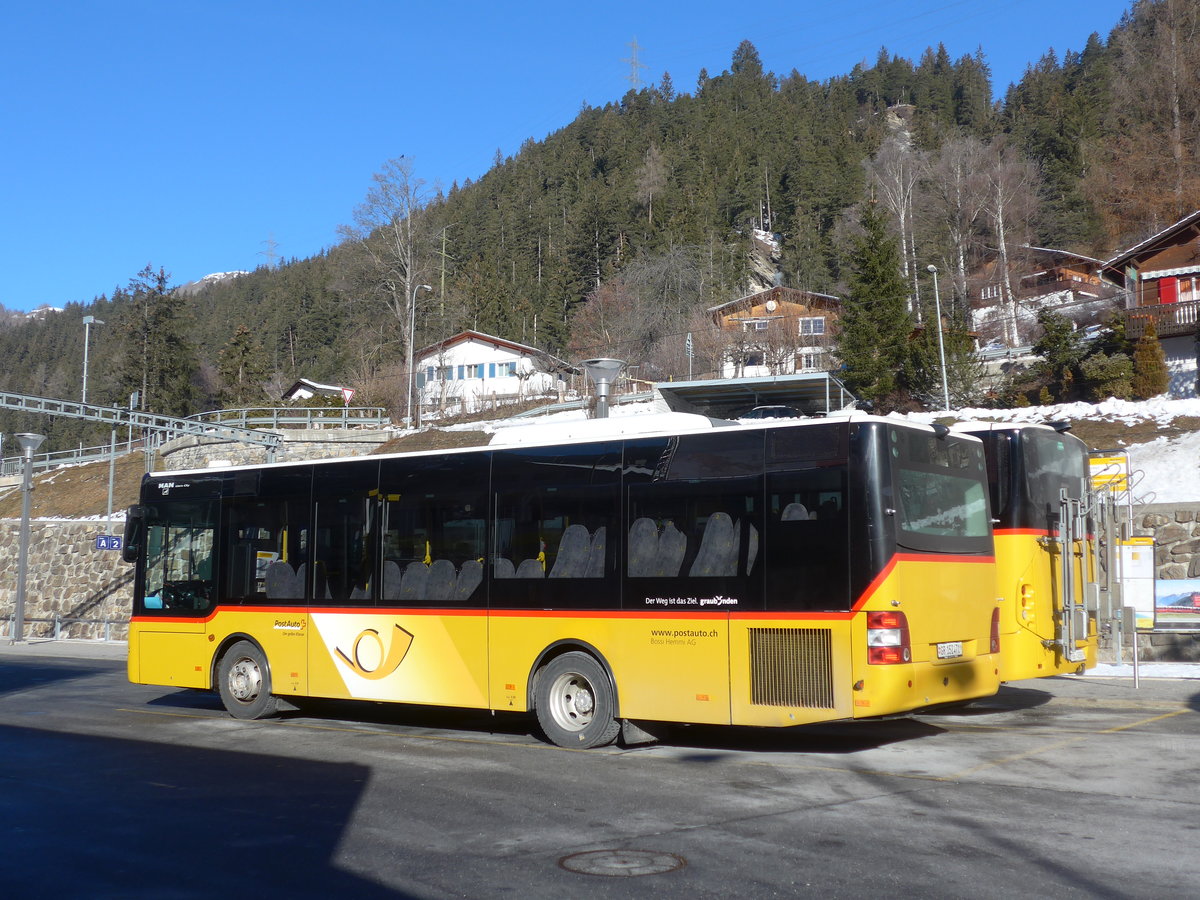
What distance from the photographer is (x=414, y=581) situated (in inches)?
491

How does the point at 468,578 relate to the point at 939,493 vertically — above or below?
below

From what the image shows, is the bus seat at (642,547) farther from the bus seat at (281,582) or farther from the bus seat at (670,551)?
the bus seat at (281,582)

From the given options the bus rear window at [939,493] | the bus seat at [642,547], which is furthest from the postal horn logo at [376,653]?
the bus rear window at [939,493]

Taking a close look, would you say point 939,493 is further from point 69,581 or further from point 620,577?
point 69,581

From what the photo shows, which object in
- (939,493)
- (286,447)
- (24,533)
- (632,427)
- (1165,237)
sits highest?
(1165,237)

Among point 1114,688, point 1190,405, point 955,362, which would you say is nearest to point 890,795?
point 1114,688

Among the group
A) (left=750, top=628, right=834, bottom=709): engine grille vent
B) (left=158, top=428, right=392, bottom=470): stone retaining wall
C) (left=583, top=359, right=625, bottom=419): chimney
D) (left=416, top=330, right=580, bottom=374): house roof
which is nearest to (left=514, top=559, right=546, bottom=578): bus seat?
(left=750, top=628, right=834, bottom=709): engine grille vent

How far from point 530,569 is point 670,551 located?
5.59 feet

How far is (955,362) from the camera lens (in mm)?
43281

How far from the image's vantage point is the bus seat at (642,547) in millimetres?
10727

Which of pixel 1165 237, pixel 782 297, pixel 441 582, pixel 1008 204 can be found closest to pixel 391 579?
pixel 441 582

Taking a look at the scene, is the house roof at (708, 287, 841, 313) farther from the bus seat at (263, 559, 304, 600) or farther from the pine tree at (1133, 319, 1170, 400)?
the bus seat at (263, 559, 304, 600)

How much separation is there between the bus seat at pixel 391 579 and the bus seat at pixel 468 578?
86 cm

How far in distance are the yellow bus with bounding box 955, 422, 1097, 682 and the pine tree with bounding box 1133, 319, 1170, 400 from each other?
91.2 feet
